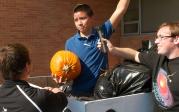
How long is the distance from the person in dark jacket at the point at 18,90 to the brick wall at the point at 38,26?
9.36 meters

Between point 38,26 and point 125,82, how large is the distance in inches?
382

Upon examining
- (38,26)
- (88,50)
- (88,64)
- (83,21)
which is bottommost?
(38,26)

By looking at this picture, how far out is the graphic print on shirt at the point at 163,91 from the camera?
9.90ft

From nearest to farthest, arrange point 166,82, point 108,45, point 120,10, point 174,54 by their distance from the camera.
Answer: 1. point 166,82
2. point 174,54
3. point 108,45
4. point 120,10

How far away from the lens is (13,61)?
8.69 ft

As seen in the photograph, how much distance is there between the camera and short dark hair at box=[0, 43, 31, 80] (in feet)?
8.69

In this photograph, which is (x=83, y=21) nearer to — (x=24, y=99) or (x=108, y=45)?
(x=108, y=45)

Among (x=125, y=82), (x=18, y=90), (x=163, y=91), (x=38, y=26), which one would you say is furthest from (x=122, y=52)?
(x=38, y=26)

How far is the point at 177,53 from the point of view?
3.15 meters

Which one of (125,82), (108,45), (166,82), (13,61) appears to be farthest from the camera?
(108,45)

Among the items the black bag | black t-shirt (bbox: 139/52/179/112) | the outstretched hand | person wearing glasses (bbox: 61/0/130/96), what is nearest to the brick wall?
person wearing glasses (bbox: 61/0/130/96)

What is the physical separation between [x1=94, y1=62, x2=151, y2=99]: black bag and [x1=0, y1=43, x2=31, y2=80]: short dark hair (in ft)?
3.03

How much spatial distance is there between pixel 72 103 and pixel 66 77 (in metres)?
0.42

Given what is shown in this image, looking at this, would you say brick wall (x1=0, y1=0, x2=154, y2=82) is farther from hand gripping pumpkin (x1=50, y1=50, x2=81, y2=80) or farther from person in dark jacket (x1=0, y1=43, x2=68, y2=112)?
person in dark jacket (x1=0, y1=43, x2=68, y2=112)
